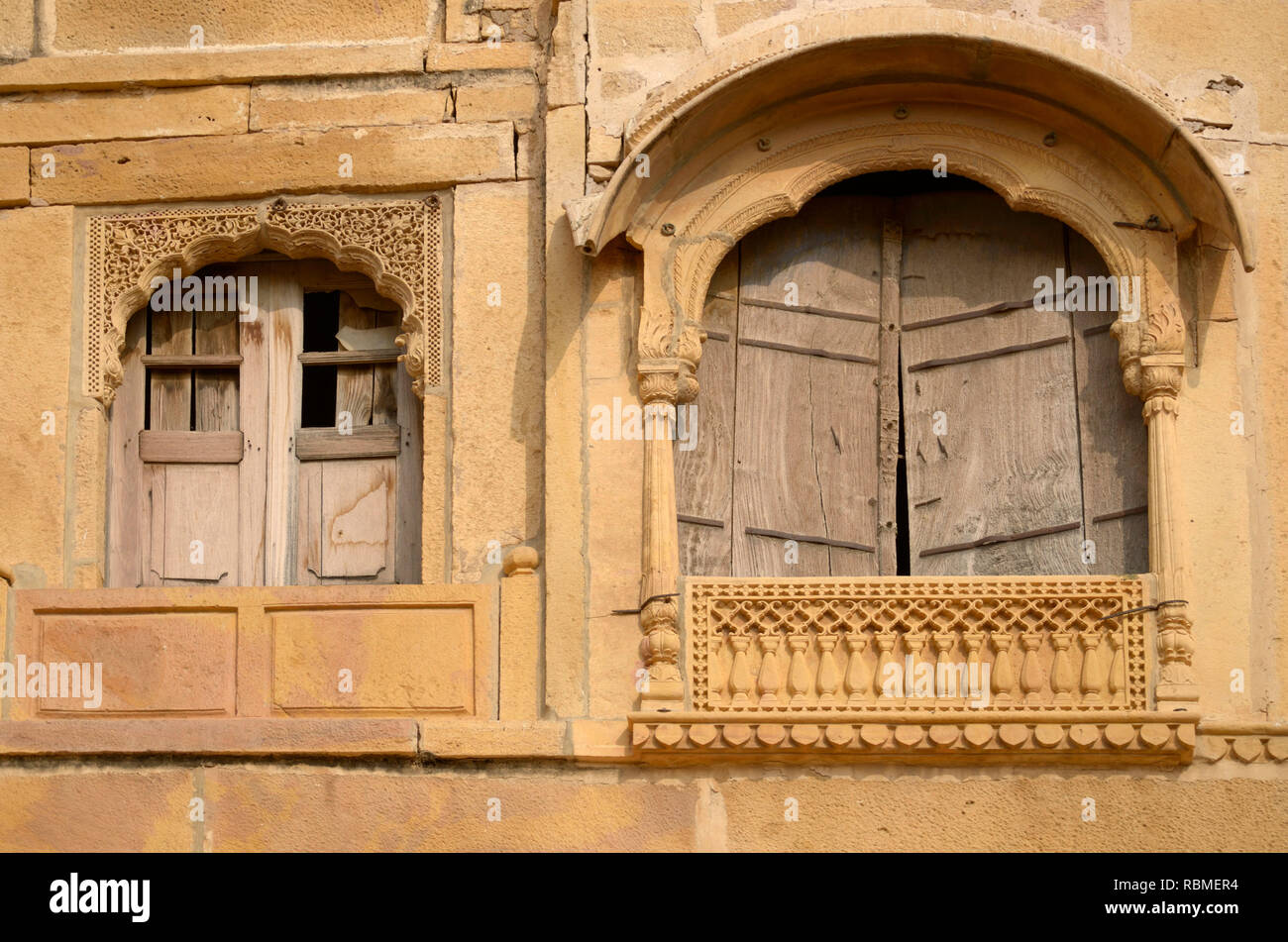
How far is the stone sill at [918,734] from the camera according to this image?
8391 millimetres

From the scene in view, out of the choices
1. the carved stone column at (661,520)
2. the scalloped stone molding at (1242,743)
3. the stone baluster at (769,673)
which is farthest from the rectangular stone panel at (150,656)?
the scalloped stone molding at (1242,743)

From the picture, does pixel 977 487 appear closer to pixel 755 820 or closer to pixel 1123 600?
pixel 1123 600

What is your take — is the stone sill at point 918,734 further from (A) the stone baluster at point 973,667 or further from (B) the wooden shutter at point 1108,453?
(B) the wooden shutter at point 1108,453

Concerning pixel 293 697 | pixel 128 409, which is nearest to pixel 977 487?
pixel 293 697

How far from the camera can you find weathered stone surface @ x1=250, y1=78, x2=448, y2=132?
31.0 feet

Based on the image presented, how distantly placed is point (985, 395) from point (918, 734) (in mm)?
1519

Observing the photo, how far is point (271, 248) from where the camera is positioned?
9555 millimetres

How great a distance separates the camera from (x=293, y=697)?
28.8ft

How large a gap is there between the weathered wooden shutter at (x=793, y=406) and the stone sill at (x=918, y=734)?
2.60 feet

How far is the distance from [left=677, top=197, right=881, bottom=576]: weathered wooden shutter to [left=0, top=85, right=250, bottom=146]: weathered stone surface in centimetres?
211

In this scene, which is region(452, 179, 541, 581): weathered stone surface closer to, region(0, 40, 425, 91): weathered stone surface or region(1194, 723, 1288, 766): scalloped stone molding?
region(0, 40, 425, 91): weathered stone surface

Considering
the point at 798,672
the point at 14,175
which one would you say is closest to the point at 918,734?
the point at 798,672

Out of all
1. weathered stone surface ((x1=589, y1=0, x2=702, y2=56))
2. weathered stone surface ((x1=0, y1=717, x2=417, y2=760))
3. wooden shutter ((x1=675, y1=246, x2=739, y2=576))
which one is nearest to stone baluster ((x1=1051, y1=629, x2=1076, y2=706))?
wooden shutter ((x1=675, y1=246, x2=739, y2=576))

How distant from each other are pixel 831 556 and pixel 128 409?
2851 mm
